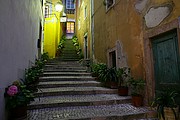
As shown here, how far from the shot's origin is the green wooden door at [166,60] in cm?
348

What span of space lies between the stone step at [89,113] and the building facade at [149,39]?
70cm

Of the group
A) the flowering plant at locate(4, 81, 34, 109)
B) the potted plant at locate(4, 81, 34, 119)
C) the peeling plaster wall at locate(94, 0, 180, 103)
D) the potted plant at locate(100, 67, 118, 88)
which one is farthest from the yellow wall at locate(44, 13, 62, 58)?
the flowering plant at locate(4, 81, 34, 109)

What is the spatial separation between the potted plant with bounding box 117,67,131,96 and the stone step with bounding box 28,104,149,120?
2.97 feet

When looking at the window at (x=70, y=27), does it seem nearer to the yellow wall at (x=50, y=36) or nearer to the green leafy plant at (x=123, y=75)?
the yellow wall at (x=50, y=36)

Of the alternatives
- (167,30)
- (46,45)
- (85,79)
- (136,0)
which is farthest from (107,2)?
(46,45)

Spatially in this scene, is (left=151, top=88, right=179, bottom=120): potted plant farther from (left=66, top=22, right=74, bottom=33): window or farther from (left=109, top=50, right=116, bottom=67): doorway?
(left=66, top=22, right=74, bottom=33): window

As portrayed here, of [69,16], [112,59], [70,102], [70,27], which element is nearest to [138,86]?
[70,102]

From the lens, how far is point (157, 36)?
400 centimetres

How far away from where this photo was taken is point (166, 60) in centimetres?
376

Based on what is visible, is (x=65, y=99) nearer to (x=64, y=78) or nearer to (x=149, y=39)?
(x=64, y=78)

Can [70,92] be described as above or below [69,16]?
below

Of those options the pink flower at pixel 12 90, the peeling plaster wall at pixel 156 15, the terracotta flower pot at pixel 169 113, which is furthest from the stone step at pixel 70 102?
the peeling plaster wall at pixel 156 15

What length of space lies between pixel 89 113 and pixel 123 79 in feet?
7.57

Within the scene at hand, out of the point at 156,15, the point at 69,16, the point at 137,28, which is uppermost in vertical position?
the point at 69,16
